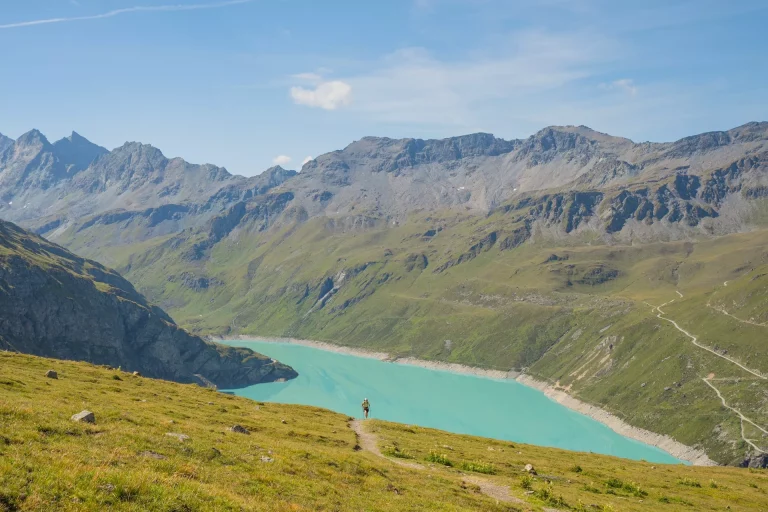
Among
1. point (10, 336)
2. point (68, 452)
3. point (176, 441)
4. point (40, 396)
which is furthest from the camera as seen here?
point (10, 336)

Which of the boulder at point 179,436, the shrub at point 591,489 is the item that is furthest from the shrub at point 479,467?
the boulder at point 179,436

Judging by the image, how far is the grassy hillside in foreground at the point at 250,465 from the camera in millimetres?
17078

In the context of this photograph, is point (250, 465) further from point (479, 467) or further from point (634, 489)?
point (634, 489)

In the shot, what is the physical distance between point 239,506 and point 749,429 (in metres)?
228

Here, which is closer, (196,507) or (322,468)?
(196,507)

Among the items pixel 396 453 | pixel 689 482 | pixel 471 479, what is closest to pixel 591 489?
pixel 471 479

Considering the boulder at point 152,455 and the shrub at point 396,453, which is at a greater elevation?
the boulder at point 152,455

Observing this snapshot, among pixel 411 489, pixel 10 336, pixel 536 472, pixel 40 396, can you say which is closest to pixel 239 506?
pixel 411 489

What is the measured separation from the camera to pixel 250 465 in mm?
24688

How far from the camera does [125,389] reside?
47469 millimetres

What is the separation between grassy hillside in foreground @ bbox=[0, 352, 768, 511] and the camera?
17.1 metres

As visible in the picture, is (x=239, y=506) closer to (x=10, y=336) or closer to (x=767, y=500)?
(x=767, y=500)

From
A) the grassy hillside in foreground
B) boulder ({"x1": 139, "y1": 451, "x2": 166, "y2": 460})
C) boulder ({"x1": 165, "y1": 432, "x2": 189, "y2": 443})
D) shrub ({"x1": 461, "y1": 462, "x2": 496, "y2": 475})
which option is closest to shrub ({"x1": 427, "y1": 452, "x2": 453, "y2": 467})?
the grassy hillside in foreground

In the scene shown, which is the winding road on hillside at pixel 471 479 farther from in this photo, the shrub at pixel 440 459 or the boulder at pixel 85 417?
the boulder at pixel 85 417
